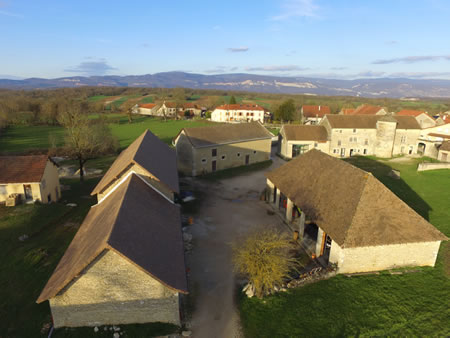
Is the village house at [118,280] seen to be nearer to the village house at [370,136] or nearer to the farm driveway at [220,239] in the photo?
the farm driveway at [220,239]

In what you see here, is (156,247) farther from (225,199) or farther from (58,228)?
(225,199)

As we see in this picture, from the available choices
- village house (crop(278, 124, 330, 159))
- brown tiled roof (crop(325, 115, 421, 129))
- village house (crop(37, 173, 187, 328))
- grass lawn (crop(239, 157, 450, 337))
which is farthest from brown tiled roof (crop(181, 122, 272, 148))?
grass lawn (crop(239, 157, 450, 337))

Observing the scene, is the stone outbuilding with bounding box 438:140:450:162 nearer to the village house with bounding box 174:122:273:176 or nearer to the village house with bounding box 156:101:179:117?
the village house with bounding box 174:122:273:176

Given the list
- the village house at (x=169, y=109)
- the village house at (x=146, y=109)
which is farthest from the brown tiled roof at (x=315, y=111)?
the village house at (x=146, y=109)

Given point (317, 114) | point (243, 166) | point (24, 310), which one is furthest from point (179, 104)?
point (24, 310)

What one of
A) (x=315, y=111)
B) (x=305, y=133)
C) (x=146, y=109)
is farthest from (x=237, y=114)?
(x=305, y=133)

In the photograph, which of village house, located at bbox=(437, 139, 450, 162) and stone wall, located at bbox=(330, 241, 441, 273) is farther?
village house, located at bbox=(437, 139, 450, 162)
